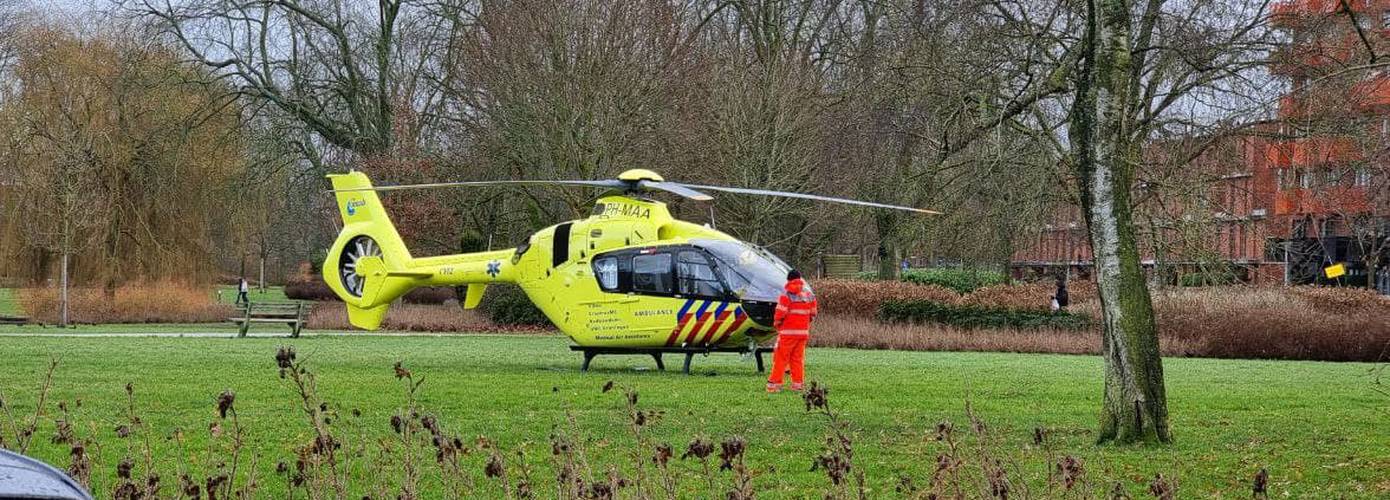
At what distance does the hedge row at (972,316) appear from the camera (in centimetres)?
3253

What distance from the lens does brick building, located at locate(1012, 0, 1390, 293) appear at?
1335 centimetres

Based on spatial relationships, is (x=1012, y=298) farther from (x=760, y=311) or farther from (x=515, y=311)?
(x=760, y=311)

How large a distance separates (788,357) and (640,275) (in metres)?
3.89

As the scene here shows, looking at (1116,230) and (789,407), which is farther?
(789,407)

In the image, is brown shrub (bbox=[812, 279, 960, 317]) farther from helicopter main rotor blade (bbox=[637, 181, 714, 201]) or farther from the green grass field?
helicopter main rotor blade (bbox=[637, 181, 714, 201])

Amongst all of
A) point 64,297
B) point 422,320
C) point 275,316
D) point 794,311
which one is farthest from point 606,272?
point 64,297

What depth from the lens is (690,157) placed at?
38219mm

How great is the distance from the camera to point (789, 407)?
49.9 ft

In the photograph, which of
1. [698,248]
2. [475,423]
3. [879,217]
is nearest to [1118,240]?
[475,423]

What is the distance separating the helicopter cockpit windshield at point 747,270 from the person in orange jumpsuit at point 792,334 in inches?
81.6

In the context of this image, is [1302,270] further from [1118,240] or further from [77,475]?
[77,475]

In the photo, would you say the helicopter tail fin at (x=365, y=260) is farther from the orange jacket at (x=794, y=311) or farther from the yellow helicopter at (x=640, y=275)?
the orange jacket at (x=794, y=311)

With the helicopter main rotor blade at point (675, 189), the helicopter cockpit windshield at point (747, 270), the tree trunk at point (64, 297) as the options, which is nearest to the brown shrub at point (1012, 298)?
the helicopter cockpit windshield at point (747, 270)

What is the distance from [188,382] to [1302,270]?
1348 inches
